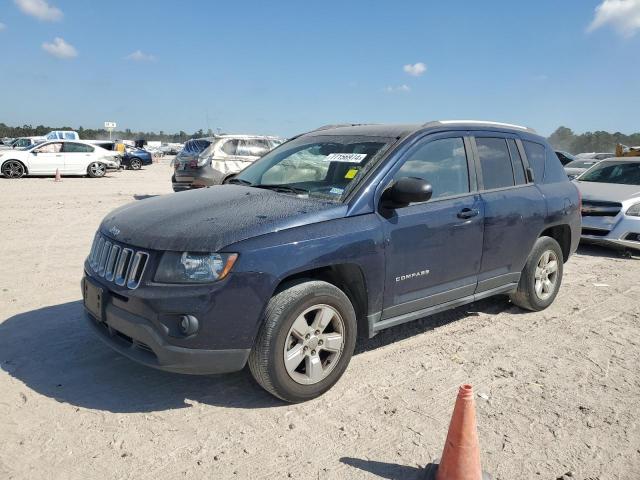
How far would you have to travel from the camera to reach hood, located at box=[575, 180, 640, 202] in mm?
8406

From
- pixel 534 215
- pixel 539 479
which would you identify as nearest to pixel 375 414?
pixel 539 479

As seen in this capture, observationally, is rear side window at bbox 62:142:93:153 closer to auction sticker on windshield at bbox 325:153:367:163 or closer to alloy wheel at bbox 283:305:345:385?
auction sticker on windshield at bbox 325:153:367:163

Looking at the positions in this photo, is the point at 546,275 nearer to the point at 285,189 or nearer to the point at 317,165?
the point at 317,165

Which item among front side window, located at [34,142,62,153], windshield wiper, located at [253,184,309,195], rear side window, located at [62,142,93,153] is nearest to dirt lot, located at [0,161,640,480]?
windshield wiper, located at [253,184,309,195]

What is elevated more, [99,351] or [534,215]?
[534,215]

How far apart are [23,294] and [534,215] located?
519 centimetres

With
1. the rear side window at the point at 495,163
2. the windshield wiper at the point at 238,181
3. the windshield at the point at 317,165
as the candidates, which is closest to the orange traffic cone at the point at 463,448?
the windshield at the point at 317,165

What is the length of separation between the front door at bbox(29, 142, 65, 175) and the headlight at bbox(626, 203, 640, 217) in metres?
19.5

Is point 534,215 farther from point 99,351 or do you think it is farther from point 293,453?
point 99,351

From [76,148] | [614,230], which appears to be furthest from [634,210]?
[76,148]

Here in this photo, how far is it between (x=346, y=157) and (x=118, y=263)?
1.85 m

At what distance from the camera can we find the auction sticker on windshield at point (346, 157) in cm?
398

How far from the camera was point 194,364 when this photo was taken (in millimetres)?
3070

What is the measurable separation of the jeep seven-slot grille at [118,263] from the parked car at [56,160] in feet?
61.9
